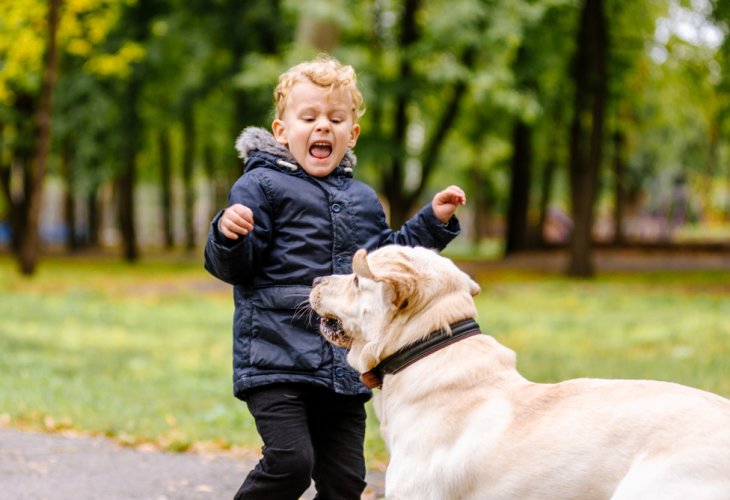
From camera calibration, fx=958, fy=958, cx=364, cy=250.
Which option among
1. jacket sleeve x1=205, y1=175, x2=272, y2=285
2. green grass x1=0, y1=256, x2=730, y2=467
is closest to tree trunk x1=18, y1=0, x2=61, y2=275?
green grass x1=0, y1=256, x2=730, y2=467

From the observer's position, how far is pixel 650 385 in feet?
10.4

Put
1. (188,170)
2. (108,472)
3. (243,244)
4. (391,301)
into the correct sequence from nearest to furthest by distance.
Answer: (391,301), (243,244), (108,472), (188,170)

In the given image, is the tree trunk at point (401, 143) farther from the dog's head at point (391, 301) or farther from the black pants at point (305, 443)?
the dog's head at point (391, 301)

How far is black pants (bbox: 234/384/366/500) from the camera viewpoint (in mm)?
4004

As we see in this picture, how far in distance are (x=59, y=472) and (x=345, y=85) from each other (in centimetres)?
332

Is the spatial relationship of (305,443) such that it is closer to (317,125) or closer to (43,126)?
(317,125)

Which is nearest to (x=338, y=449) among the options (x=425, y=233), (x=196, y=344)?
(x=425, y=233)

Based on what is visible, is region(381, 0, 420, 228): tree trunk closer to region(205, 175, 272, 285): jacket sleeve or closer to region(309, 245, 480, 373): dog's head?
region(205, 175, 272, 285): jacket sleeve

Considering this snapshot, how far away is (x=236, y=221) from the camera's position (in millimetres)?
3891

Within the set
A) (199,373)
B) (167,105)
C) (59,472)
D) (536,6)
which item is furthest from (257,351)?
(167,105)

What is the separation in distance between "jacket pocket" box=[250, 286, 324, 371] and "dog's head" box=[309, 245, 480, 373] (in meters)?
0.42

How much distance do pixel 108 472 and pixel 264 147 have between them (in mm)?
2798

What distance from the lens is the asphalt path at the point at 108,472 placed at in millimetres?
5613

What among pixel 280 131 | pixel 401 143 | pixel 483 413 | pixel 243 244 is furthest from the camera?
pixel 401 143
